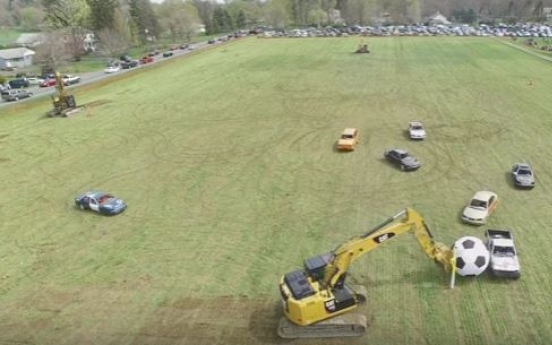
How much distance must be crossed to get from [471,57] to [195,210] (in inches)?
3153

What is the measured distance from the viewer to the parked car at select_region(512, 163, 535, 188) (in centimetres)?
3509

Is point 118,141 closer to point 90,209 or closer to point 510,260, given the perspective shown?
point 90,209

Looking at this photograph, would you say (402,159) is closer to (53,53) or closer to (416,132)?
(416,132)

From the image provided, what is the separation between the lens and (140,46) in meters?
144

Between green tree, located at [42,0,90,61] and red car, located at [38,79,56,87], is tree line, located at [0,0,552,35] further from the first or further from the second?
red car, located at [38,79,56,87]

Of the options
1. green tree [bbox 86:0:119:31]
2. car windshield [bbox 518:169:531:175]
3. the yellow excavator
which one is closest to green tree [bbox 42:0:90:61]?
green tree [bbox 86:0:119:31]

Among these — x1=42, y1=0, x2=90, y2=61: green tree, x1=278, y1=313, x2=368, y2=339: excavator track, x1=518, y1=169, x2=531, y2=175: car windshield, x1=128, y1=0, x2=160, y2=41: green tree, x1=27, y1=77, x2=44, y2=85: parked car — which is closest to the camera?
x1=278, y1=313, x2=368, y2=339: excavator track

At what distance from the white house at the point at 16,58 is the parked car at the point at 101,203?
322ft

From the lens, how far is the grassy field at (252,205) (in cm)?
2245

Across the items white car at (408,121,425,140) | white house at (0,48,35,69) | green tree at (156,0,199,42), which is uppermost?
green tree at (156,0,199,42)

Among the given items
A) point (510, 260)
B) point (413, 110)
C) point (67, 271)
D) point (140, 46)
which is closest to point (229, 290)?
point (67, 271)

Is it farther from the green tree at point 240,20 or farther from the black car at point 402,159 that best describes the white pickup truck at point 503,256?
the green tree at point 240,20

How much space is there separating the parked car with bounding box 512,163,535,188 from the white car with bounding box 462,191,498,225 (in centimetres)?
473

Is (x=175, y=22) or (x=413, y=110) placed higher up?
(x=175, y=22)
